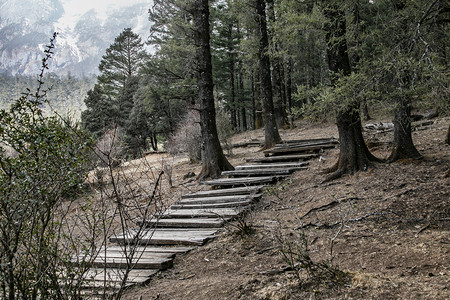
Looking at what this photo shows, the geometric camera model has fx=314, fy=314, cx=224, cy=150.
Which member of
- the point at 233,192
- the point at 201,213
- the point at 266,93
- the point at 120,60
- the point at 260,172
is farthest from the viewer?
the point at 120,60

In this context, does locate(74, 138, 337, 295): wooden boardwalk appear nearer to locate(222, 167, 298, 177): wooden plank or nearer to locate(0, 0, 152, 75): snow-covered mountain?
locate(222, 167, 298, 177): wooden plank

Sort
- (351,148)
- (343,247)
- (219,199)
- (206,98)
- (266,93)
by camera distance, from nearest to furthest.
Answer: (343,247)
(351,148)
(219,199)
(206,98)
(266,93)

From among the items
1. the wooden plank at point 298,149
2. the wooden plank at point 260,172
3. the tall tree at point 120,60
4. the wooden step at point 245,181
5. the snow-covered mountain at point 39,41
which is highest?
the snow-covered mountain at point 39,41

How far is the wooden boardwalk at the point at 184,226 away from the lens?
390 cm

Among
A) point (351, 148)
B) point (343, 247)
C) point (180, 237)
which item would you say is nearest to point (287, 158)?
point (351, 148)

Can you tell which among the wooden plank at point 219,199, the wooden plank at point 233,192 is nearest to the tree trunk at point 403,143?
the wooden plank at point 233,192

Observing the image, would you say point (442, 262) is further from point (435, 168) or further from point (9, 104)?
point (9, 104)

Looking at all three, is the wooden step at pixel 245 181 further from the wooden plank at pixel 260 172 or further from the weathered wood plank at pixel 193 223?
the weathered wood plank at pixel 193 223

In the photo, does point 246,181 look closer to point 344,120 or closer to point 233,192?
point 233,192

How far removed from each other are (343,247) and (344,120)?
372 cm

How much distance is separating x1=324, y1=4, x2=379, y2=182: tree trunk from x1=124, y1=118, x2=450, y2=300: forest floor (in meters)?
0.29

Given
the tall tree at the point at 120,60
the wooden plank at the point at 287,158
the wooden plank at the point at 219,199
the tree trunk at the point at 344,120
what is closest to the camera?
the wooden plank at the point at 219,199

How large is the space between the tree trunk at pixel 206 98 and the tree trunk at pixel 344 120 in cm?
339

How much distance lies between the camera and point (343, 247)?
12.9ft
